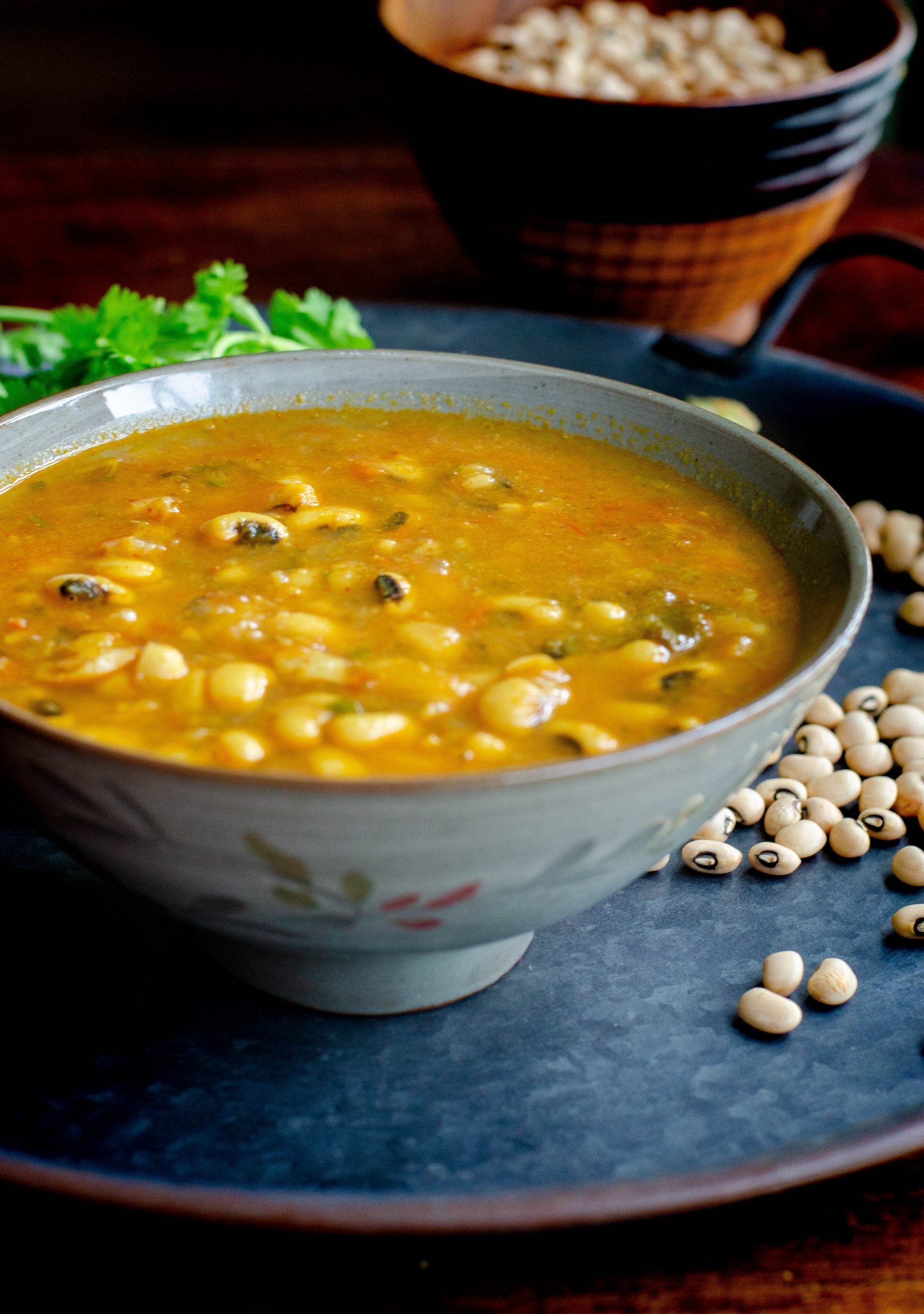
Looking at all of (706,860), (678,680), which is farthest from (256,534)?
(706,860)

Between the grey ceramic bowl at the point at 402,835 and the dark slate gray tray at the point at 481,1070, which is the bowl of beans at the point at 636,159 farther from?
the dark slate gray tray at the point at 481,1070

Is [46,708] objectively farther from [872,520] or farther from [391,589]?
[872,520]

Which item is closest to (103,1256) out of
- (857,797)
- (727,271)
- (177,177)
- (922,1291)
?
(922,1291)

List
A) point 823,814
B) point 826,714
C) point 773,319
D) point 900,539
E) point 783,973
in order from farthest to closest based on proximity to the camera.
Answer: point 773,319 → point 900,539 → point 826,714 → point 823,814 → point 783,973

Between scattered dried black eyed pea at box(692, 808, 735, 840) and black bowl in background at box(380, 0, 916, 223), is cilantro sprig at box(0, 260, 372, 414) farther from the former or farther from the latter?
scattered dried black eyed pea at box(692, 808, 735, 840)

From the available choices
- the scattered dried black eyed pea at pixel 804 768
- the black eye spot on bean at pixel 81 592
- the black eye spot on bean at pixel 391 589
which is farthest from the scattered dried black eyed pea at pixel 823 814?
the black eye spot on bean at pixel 81 592

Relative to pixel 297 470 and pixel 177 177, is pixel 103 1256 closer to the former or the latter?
pixel 297 470

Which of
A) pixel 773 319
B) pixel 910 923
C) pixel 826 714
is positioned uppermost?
pixel 773 319
